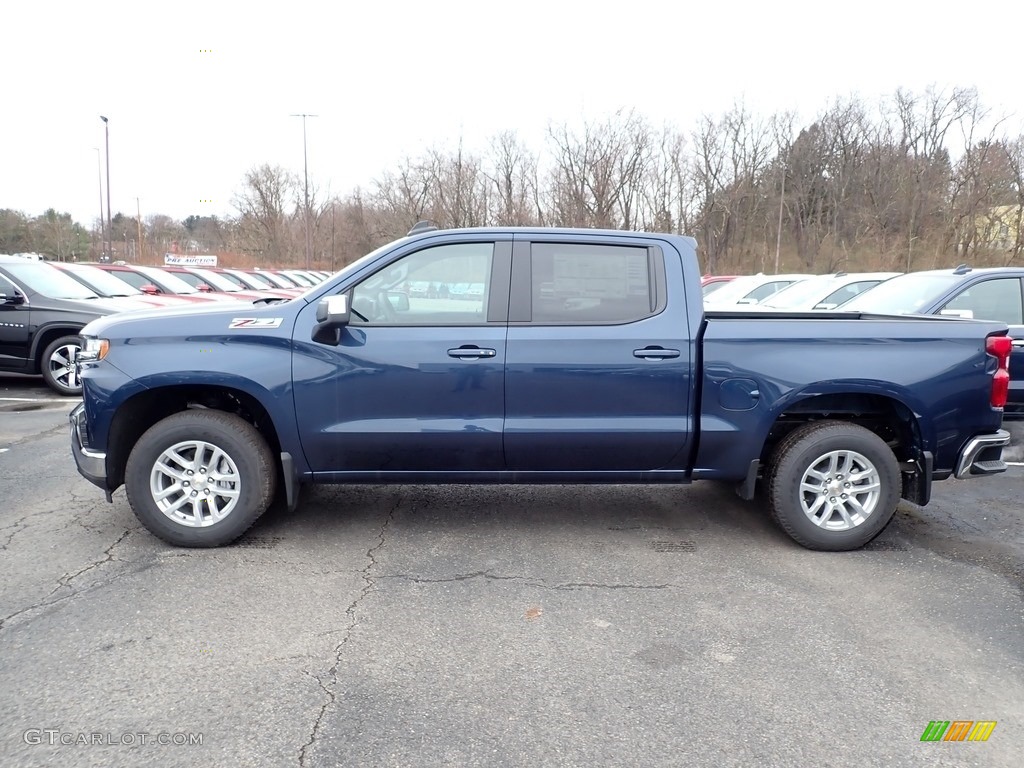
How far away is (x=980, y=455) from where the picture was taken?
445cm

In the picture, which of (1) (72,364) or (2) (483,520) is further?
(1) (72,364)

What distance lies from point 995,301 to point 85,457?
7.83 meters

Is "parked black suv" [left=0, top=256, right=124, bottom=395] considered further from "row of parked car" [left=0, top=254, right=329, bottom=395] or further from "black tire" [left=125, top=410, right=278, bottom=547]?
"black tire" [left=125, top=410, right=278, bottom=547]

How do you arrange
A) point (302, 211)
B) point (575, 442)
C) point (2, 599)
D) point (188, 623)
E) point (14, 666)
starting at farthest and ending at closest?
point (302, 211) → point (575, 442) → point (2, 599) → point (188, 623) → point (14, 666)

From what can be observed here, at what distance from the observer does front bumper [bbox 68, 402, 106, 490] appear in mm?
4258

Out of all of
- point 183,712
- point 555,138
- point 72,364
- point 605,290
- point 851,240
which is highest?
point 555,138

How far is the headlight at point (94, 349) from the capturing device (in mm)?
4227

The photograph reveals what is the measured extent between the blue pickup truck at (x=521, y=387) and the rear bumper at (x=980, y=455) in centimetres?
1

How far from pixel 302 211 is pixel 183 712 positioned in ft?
224

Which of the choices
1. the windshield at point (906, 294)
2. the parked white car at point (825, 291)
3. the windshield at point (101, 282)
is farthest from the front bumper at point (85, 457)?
the parked white car at point (825, 291)

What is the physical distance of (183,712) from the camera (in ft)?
9.06

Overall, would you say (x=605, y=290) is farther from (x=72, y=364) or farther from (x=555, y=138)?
(x=555, y=138)

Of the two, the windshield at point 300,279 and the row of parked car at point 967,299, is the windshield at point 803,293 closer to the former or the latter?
the row of parked car at point 967,299

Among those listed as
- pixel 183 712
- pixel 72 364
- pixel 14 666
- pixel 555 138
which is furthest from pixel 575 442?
pixel 555 138
